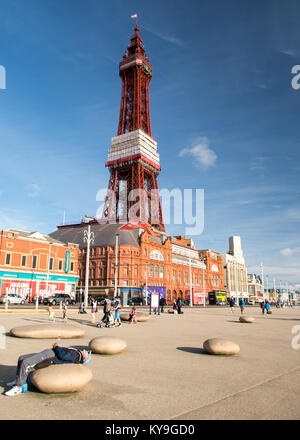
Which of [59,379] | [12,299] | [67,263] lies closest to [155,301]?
[12,299]

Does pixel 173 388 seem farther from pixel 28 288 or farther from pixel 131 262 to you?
pixel 131 262

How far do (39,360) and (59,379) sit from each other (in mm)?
867

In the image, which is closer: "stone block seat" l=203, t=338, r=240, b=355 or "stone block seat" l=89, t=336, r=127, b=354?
"stone block seat" l=89, t=336, r=127, b=354

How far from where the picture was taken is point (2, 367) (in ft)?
26.0

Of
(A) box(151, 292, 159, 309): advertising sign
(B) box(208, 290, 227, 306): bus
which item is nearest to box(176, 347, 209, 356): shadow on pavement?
(A) box(151, 292, 159, 309): advertising sign

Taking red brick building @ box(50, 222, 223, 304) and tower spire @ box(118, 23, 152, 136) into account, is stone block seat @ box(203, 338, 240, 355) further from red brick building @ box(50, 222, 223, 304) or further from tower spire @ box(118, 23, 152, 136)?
tower spire @ box(118, 23, 152, 136)

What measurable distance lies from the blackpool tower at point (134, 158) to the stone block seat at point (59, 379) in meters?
77.8

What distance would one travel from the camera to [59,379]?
5734mm

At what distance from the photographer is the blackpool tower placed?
86625 mm

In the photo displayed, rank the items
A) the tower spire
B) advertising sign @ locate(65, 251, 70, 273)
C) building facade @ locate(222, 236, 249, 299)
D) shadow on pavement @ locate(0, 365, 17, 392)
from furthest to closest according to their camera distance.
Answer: building facade @ locate(222, 236, 249, 299)
the tower spire
advertising sign @ locate(65, 251, 70, 273)
shadow on pavement @ locate(0, 365, 17, 392)

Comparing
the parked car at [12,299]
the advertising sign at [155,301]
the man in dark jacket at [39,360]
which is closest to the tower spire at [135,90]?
the parked car at [12,299]

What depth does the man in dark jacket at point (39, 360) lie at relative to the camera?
19.6 feet

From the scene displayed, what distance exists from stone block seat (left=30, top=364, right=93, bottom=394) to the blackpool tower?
255 ft

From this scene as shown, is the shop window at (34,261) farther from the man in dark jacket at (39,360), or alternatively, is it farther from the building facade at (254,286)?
the building facade at (254,286)
